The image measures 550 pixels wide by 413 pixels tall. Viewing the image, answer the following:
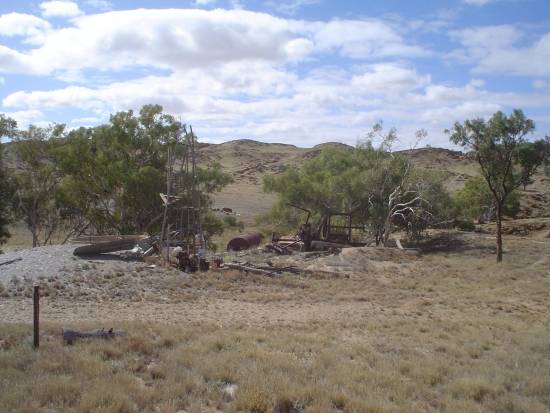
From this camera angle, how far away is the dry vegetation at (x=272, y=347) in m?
6.62

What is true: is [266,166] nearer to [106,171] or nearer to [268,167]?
[268,167]

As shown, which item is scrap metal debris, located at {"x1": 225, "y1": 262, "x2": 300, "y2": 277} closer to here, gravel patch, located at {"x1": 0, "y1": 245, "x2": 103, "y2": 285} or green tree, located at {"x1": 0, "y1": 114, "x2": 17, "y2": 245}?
gravel patch, located at {"x1": 0, "y1": 245, "x2": 103, "y2": 285}

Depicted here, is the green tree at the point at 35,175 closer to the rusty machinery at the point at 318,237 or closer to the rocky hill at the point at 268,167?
the rocky hill at the point at 268,167

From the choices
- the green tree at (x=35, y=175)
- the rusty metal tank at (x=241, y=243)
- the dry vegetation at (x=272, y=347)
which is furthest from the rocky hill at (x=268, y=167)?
the dry vegetation at (x=272, y=347)

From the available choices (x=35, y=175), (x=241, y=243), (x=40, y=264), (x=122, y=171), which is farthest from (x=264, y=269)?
(x=35, y=175)

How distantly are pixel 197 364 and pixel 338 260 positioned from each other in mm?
17541

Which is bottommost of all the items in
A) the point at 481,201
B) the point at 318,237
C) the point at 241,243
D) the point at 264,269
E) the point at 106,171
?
the point at 241,243

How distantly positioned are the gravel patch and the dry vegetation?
0.65 m

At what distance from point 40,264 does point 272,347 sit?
Answer: 11.3 metres

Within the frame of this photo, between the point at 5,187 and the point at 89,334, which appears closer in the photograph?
the point at 89,334

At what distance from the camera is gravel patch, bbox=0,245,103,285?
16344mm

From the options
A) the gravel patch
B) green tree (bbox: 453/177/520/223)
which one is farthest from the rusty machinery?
green tree (bbox: 453/177/520/223)

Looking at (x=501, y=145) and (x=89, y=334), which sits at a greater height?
(x=501, y=145)

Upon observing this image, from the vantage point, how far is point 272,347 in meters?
9.45
